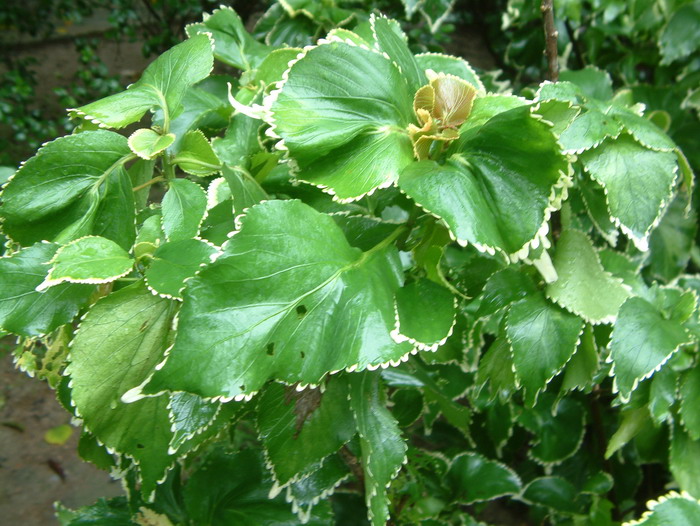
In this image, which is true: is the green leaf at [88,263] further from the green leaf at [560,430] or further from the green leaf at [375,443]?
the green leaf at [560,430]

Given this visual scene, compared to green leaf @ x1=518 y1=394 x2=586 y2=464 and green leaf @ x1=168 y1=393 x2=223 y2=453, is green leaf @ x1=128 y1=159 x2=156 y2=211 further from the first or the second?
green leaf @ x1=518 y1=394 x2=586 y2=464

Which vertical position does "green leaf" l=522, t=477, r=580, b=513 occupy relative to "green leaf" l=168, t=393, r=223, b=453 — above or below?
below

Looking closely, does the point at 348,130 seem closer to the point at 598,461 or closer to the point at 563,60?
the point at 598,461

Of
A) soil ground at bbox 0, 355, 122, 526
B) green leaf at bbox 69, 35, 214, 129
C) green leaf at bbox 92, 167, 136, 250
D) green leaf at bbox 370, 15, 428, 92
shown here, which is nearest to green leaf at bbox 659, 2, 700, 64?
green leaf at bbox 370, 15, 428, 92

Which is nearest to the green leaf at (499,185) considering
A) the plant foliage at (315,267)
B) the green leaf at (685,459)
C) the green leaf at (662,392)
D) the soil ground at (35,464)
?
the plant foliage at (315,267)

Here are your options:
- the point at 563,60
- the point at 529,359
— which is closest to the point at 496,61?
the point at 563,60

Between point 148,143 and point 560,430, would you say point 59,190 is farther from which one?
point 560,430
